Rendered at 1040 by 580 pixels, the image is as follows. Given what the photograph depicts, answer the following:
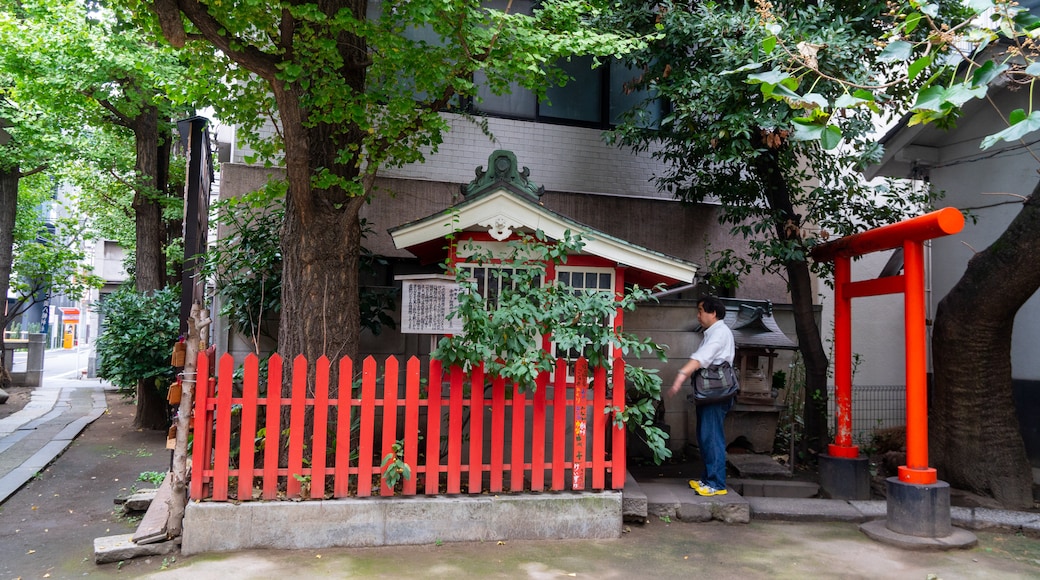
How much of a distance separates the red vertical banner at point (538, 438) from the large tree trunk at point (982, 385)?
459cm

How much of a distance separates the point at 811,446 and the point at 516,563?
4934 millimetres

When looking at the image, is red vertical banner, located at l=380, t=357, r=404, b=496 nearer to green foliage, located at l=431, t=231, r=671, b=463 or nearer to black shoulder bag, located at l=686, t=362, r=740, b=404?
green foliage, located at l=431, t=231, r=671, b=463

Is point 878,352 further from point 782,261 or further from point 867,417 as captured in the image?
point 782,261

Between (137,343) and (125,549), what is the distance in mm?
6184

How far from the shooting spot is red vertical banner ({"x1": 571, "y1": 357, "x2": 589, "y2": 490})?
5.98 metres

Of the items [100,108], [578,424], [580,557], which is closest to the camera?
[580,557]

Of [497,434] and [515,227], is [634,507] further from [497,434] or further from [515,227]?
[515,227]

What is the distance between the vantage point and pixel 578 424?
6.08 meters

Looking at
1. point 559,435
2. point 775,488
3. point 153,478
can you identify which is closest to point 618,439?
point 559,435

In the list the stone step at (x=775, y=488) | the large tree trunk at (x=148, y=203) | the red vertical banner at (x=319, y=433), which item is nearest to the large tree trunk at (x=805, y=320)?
the stone step at (x=775, y=488)

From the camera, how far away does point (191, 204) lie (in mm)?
5973

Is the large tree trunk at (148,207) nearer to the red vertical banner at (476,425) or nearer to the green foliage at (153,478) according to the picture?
the green foliage at (153,478)

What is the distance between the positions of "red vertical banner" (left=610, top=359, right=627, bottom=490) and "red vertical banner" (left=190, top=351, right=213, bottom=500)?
329 cm

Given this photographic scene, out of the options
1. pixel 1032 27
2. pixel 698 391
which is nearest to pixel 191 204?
pixel 698 391
